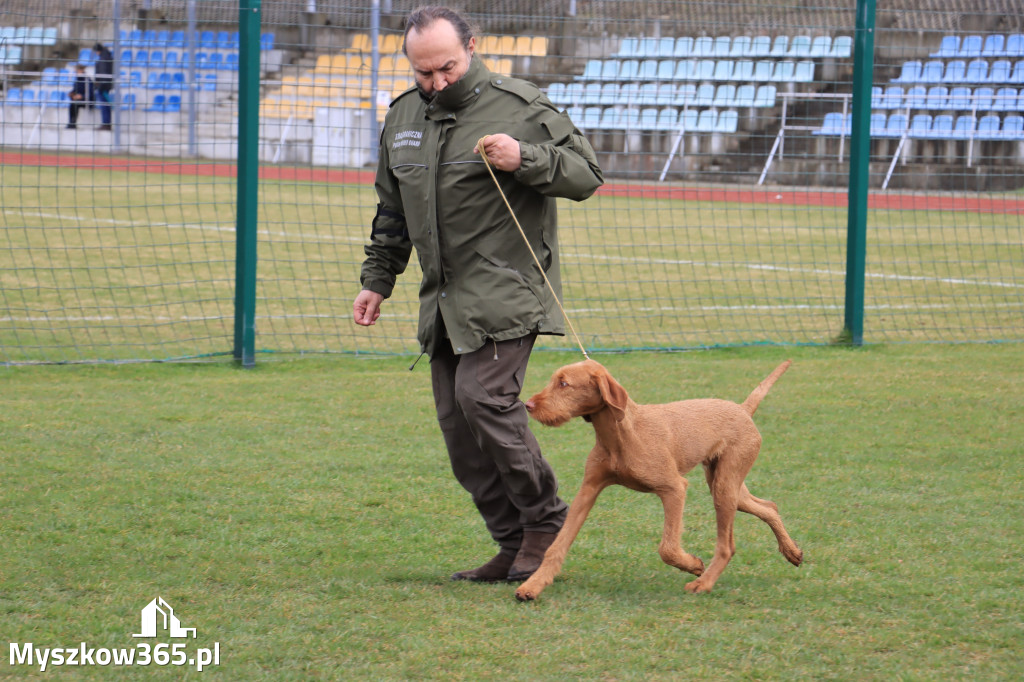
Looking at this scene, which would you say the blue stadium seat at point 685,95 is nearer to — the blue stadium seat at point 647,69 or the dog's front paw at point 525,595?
the blue stadium seat at point 647,69

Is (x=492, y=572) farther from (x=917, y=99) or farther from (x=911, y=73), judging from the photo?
(x=911, y=73)

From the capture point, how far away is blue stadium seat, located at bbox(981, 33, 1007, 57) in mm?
15166

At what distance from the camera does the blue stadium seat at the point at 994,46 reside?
597 inches

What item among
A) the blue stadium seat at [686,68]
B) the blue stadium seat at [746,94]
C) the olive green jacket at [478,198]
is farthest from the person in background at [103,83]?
the olive green jacket at [478,198]

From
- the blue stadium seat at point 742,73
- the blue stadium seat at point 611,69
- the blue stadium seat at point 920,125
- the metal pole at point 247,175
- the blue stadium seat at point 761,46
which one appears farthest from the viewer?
the blue stadium seat at point 920,125

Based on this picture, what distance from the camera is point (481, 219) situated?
159 inches

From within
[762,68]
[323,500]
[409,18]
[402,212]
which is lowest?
[323,500]

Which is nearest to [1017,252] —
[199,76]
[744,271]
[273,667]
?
[744,271]

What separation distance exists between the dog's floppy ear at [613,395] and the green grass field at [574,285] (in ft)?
17.2

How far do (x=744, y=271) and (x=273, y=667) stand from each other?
1091cm

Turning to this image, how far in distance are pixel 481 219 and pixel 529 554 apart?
119 centimetres

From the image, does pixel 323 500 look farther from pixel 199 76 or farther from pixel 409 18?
pixel 199 76

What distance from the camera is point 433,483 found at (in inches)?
220

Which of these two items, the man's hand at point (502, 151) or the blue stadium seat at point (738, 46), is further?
the blue stadium seat at point (738, 46)
